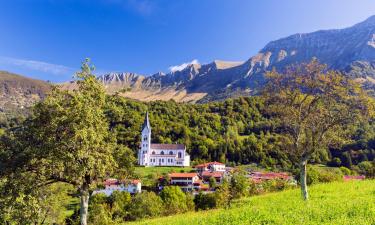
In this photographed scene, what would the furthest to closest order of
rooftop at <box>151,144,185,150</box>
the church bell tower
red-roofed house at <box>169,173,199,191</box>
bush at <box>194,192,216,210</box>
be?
rooftop at <box>151,144,185,150</box> → the church bell tower → red-roofed house at <box>169,173,199,191</box> → bush at <box>194,192,216,210</box>

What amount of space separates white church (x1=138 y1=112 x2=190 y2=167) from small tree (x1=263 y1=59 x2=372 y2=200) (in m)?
148

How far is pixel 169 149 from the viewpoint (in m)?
→ 174

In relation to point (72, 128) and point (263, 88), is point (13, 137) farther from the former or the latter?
point (263, 88)

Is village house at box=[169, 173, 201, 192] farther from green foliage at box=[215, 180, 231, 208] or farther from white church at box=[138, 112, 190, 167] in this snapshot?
green foliage at box=[215, 180, 231, 208]

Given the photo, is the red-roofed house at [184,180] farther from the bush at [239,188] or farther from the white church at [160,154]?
the white church at [160,154]

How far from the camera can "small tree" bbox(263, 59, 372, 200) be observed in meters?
20.4

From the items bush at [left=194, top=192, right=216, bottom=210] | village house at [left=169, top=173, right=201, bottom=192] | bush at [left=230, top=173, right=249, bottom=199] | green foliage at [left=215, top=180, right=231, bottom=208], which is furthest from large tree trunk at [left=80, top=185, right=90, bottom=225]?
village house at [left=169, top=173, right=201, bottom=192]

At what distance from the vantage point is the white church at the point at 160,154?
16888cm

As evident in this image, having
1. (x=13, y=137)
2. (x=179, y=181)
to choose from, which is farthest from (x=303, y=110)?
(x=179, y=181)

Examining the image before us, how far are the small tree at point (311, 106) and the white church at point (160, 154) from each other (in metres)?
148

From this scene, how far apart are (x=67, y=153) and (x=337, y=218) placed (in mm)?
13373

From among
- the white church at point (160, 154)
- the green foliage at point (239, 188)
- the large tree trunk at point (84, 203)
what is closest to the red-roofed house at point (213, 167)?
the white church at point (160, 154)

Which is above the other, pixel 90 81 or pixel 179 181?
pixel 90 81

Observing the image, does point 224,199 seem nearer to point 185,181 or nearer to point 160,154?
point 185,181
